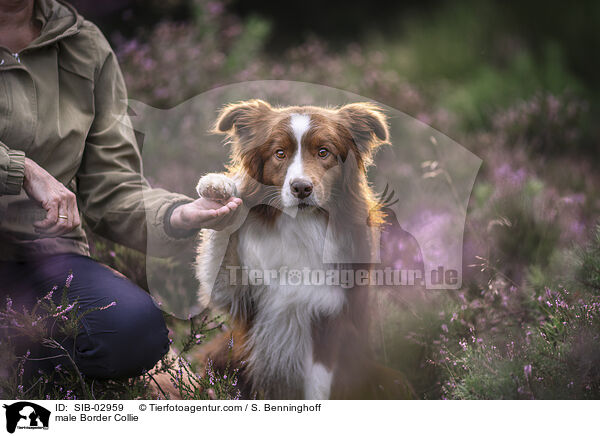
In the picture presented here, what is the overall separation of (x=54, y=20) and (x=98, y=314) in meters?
1.08

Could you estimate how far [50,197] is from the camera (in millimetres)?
1945

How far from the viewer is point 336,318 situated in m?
2.04

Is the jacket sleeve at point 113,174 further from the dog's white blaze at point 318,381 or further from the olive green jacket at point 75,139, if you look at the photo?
the dog's white blaze at point 318,381

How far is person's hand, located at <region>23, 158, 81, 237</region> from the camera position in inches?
76.6

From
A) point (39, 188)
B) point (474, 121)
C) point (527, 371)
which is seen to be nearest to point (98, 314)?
point (39, 188)

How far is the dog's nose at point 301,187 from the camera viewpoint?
1.84 meters

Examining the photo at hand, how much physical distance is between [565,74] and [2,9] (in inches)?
136

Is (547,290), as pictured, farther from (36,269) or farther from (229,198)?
(36,269)

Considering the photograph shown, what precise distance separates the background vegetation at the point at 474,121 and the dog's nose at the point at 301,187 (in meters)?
0.52

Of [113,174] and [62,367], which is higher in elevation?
[113,174]

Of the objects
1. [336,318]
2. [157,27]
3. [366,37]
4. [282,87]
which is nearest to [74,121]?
[282,87]
